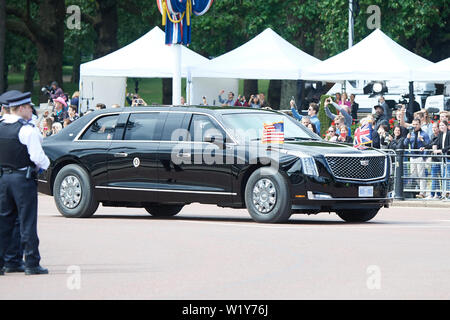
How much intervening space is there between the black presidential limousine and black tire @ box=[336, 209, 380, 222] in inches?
0.8

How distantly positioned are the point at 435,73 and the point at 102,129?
43.9 ft

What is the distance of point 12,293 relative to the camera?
33.9 ft

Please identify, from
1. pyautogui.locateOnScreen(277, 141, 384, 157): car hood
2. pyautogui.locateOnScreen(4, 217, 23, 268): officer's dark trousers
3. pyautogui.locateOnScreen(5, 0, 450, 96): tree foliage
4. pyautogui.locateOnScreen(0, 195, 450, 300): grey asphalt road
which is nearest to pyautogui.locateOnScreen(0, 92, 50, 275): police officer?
pyautogui.locateOnScreen(4, 217, 23, 268): officer's dark trousers

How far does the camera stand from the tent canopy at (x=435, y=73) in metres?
30.2

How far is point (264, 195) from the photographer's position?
17.2 meters

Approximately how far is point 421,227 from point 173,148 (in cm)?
388

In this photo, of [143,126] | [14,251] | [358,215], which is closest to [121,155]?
[143,126]

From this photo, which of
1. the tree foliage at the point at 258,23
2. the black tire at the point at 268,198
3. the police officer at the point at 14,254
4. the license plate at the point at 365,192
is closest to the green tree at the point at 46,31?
the tree foliage at the point at 258,23

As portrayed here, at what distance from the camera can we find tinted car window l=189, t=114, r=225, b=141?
59.4ft

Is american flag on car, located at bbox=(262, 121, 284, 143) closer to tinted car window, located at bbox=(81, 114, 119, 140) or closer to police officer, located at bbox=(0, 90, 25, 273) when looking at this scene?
tinted car window, located at bbox=(81, 114, 119, 140)

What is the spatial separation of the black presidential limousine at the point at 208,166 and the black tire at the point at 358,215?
0.07ft
